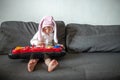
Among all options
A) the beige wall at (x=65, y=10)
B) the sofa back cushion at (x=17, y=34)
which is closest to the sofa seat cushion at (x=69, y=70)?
the sofa back cushion at (x=17, y=34)

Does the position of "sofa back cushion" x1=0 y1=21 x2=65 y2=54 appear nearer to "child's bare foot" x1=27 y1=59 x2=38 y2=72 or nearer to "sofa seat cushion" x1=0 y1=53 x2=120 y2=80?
"sofa seat cushion" x1=0 y1=53 x2=120 y2=80

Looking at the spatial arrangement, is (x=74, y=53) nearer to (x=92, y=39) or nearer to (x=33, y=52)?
(x=92, y=39)

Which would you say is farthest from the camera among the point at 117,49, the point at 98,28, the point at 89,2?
the point at 89,2

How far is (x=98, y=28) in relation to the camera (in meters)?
2.24

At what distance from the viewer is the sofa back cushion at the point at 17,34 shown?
2.02 m

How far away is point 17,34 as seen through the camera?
2086 mm

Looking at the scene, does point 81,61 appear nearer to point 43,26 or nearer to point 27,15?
point 43,26

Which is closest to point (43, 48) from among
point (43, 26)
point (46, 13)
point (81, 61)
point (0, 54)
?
point (43, 26)

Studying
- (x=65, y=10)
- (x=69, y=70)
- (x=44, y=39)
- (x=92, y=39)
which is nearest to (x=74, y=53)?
(x=92, y=39)

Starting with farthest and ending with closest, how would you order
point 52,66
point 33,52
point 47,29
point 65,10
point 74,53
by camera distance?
1. point 65,10
2. point 74,53
3. point 47,29
4. point 33,52
5. point 52,66

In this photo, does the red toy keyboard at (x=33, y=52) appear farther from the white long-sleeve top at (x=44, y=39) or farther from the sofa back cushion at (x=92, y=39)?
the sofa back cushion at (x=92, y=39)

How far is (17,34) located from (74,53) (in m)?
0.74

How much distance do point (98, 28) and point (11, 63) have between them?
1.20m

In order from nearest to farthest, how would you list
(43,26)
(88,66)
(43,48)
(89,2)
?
(88,66)
(43,48)
(43,26)
(89,2)
